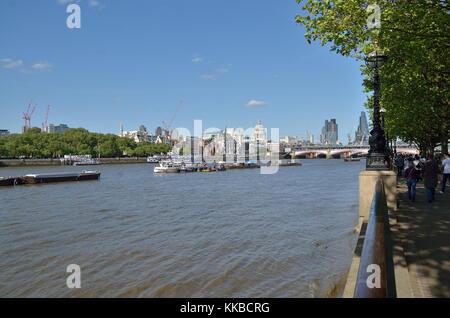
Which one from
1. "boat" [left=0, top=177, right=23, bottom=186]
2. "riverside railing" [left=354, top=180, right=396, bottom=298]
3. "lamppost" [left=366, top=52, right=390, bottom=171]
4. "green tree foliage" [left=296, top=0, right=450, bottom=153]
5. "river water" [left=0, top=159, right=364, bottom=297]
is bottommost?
"river water" [left=0, top=159, right=364, bottom=297]

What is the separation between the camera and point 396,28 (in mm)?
12766

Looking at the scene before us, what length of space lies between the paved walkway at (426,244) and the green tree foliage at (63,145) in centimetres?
14610

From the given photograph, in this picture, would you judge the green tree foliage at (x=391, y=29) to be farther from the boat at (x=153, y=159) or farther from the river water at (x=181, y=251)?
the boat at (x=153, y=159)

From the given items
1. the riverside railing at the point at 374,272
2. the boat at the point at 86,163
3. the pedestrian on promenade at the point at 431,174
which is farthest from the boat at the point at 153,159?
the riverside railing at the point at 374,272

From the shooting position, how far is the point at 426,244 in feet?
29.0

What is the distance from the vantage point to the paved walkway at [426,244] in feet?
20.8

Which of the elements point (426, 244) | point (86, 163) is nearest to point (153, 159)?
point (86, 163)

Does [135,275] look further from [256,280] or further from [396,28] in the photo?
[396,28]

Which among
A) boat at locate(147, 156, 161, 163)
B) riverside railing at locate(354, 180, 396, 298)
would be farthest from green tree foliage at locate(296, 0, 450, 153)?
boat at locate(147, 156, 161, 163)

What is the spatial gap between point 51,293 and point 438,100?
21.7m

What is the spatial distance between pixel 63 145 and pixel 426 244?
6095 inches

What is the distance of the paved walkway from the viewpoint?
6.34 m

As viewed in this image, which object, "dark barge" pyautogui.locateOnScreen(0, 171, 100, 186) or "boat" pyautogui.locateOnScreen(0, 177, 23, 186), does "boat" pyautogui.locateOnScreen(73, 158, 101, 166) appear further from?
"boat" pyautogui.locateOnScreen(0, 177, 23, 186)

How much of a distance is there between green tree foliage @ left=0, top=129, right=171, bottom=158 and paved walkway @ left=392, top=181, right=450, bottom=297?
479 feet
